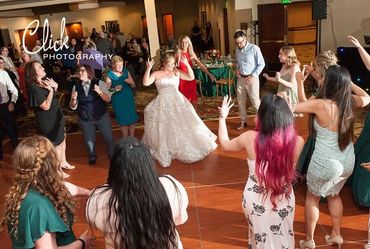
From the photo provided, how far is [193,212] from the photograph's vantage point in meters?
3.62

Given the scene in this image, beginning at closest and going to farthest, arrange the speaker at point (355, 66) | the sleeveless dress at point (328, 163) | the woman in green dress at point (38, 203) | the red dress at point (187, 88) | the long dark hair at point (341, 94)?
the woman in green dress at point (38, 203) < the long dark hair at point (341, 94) < the sleeveless dress at point (328, 163) < the red dress at point (187, 88) < the speaker at point (355, 66)

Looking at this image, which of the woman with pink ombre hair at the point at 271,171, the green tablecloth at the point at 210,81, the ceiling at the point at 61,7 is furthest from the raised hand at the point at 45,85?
the ceiling at the point at 61,7

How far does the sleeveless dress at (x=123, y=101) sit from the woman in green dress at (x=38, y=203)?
9.88ft

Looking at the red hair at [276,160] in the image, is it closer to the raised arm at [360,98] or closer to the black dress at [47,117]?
the raised arm at [360,98]

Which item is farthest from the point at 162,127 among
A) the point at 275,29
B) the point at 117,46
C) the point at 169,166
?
the point at 117,46

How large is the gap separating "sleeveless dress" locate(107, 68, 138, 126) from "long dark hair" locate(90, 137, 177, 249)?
332cm

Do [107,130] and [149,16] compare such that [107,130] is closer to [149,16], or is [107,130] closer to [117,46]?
[149,16]

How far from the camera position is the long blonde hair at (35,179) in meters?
1.74

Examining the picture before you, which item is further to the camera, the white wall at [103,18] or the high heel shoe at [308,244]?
the white wall at [103,18]

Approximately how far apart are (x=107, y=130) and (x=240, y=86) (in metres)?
2.23

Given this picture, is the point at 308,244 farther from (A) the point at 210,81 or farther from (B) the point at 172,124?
(A) the point at 210,81

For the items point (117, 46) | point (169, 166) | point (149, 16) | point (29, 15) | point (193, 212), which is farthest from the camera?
point (29, 15)

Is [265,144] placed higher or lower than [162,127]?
higher

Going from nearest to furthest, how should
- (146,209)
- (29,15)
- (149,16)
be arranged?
(146,209), (149,16), (29,15)
